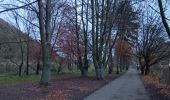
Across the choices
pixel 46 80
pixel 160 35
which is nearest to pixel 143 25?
pixel 160 35

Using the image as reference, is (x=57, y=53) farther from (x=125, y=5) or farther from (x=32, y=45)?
(x=125, y=5)

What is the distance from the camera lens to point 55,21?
170 feet

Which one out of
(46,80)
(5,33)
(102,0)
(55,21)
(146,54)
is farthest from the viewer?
(146,54)

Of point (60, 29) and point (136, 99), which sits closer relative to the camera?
point (136, 99)

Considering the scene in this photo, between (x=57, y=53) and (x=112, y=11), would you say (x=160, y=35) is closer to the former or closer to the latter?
(x=57, y=53)

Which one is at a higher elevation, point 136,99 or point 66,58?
point 66,58

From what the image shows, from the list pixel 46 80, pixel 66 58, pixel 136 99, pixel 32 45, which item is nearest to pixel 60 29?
pixel 66 58

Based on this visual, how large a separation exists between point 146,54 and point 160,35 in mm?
4164

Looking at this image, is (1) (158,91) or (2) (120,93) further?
(1) (158,91)

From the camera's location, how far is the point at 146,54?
65.2 m

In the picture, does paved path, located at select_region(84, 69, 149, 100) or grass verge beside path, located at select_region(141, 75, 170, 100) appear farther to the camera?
paved path, located at select_region(84, 69, 149, 100)

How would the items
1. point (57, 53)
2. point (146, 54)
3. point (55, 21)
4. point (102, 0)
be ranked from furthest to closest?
point (146, 54) < point (57, 53) < point (55, 21) < point (102, 0)

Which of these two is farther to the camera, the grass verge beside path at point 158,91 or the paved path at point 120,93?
the paved path at point 120,93

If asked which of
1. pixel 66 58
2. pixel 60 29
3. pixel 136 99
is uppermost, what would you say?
pixel 60 29
